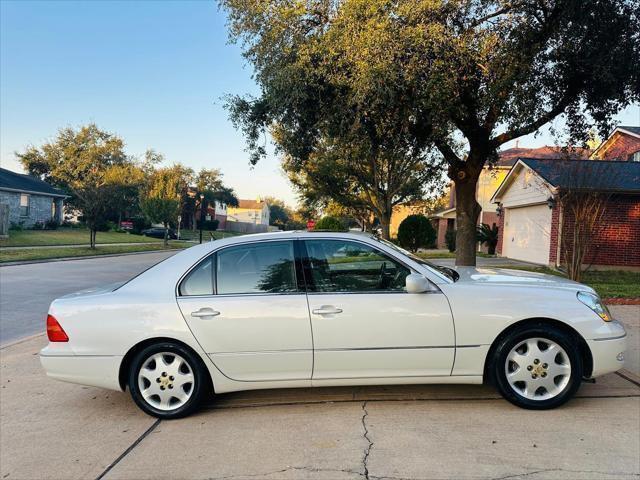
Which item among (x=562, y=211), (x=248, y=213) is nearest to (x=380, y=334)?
(x=562, y=211)

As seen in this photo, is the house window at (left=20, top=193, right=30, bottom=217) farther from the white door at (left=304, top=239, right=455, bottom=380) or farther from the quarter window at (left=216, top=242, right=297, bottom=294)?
the white door at (left=304, top=239, right=455, bottom=380)

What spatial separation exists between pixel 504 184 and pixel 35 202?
33.7 meters

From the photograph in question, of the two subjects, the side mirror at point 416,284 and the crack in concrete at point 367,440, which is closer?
the crack in concrete at point 367,440

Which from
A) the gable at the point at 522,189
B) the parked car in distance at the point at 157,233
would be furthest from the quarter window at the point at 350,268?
the parked car in distance at the point at 157,233

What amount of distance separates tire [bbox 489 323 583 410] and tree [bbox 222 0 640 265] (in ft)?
15.6

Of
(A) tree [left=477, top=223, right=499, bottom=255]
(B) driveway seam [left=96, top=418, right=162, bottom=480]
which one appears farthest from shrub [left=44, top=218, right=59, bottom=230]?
(B) driveway seam [left=96, top=418, right=162, bottom=480]

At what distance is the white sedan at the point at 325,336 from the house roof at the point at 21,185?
34.9 metres

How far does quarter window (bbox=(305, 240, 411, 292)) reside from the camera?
13.4ft

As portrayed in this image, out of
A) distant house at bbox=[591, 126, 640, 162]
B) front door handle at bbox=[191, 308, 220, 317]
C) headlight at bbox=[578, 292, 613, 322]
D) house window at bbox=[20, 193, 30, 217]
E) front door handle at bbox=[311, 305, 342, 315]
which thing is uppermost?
distant house at bbox=[591, 126, 640, 162]

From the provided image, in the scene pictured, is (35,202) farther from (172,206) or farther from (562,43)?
(562,43)

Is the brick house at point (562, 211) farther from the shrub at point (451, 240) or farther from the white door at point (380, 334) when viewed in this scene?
the white door at point (380, 334)

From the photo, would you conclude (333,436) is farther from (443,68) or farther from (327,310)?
(443,68)

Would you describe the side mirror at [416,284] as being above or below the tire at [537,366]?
above

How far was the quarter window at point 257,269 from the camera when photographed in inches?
162
